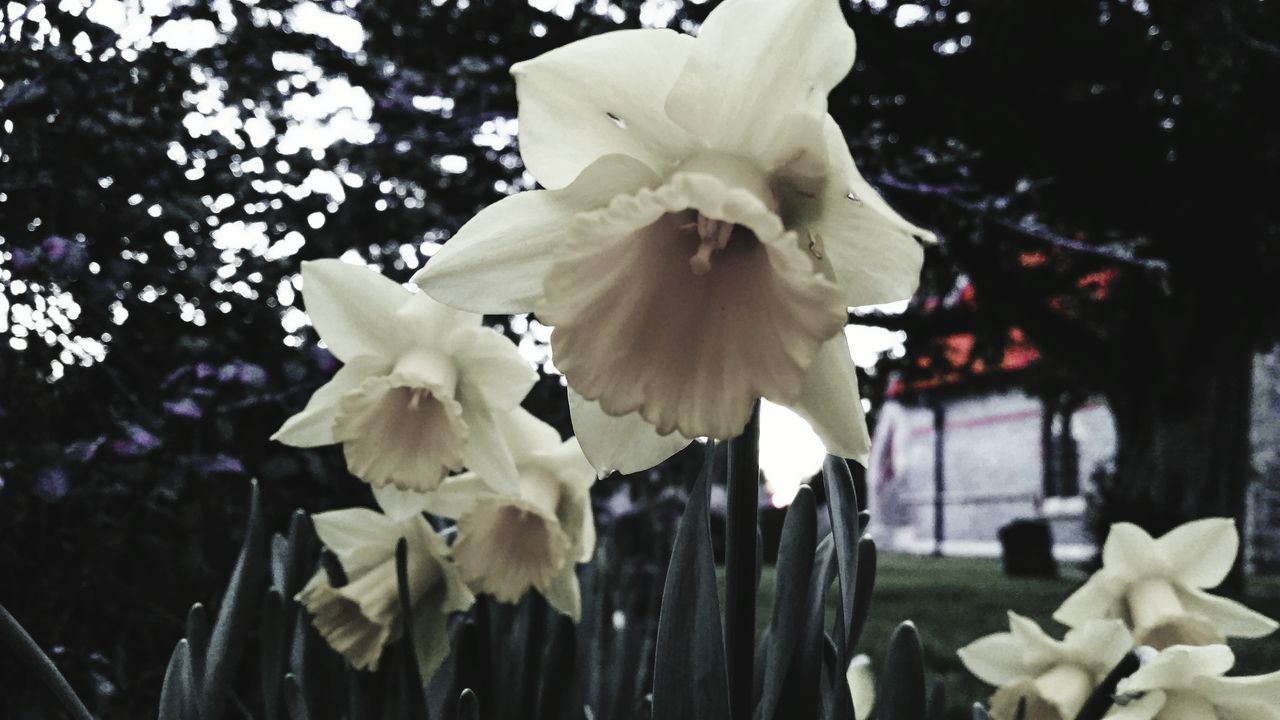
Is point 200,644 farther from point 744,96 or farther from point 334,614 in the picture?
point 744,96

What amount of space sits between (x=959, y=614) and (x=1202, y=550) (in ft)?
15.0

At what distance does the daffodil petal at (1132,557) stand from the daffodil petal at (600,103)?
0.88 meters

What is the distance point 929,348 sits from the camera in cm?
603

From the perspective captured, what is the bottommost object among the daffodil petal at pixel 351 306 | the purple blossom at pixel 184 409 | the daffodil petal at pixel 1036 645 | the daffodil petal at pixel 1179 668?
the daffodil petal at pixel 1036 645

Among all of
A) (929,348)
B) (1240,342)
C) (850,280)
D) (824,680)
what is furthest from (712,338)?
(1240,342)

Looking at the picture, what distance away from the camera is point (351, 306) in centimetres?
119

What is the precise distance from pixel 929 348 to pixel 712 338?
18.7 ft

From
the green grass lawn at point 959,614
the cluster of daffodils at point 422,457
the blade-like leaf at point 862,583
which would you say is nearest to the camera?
the blade-like leaf at point 862,583

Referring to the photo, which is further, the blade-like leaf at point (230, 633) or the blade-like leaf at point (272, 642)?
the blade-like leaf at point (272, 642)

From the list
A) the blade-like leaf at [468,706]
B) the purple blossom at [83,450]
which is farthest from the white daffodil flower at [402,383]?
the purple blossom at [83,450]

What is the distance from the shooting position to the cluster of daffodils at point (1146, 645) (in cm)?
89

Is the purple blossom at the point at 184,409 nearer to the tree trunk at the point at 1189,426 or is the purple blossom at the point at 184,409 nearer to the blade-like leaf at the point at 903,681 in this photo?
the blade-like leaf at the point at 903,681

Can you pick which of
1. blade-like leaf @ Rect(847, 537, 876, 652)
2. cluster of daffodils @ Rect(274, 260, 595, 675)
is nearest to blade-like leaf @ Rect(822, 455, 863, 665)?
blade-like leaf @ Rect(847, 537, 876, 652)

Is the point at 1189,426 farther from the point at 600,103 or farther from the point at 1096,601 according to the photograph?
the point at 600,103
